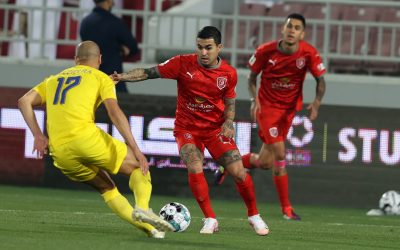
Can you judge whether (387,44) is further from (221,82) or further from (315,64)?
(221,82)

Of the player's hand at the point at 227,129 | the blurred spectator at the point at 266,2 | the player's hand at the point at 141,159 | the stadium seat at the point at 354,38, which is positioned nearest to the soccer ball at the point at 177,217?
the player's hand at the point at 227,129

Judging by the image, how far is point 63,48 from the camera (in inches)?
895

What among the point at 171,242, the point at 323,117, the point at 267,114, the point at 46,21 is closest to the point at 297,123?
the point at 323,117

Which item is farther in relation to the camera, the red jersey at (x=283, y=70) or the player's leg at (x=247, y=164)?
the player's leg at (x=247, y=164)

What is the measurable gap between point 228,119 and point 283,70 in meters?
3.04

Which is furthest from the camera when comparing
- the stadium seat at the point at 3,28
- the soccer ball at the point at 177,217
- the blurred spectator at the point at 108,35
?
the stadium seat at the point at 3,28

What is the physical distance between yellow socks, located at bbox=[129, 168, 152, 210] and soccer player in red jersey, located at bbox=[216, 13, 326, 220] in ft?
14.0

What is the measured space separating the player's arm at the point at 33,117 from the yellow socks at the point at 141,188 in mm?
787

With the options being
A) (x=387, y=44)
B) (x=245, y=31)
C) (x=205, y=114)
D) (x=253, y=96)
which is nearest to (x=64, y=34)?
(x=245, y=31)

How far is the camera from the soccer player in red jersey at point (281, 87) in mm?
15812

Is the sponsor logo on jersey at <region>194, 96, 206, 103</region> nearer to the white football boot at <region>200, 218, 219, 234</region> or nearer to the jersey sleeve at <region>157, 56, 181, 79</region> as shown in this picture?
the jersey sleeve at <region>157, 56, 181, 79</region>

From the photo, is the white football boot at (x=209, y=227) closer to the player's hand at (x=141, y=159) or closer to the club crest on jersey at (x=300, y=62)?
the player's hand at (x=141, y=159)

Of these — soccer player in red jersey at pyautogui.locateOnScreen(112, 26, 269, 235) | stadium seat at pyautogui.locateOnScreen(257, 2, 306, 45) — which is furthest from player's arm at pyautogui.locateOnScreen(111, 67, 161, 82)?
stadium seat at pyautogui.locateOnScreen(257, 2, 306, 45)

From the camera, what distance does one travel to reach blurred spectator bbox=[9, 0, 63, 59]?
20953 millimetres
